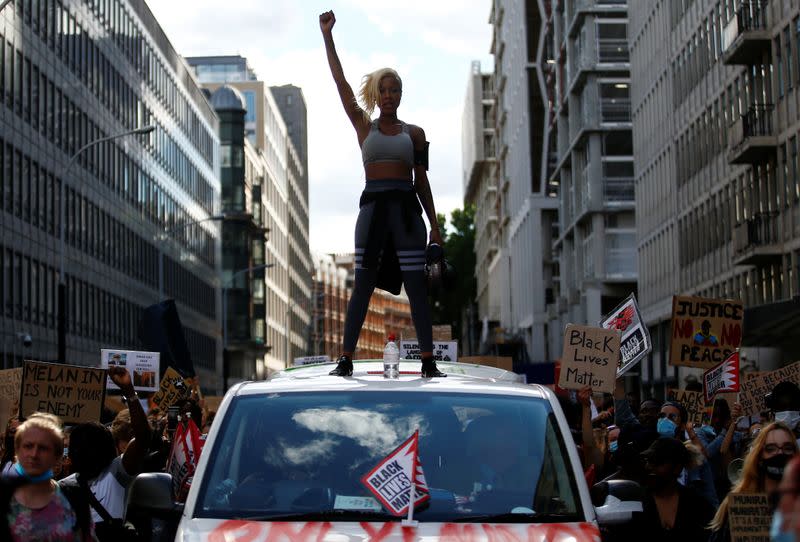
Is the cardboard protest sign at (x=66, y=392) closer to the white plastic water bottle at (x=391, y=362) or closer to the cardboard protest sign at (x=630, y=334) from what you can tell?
the cardboard protest sign at (x=630, y=334)

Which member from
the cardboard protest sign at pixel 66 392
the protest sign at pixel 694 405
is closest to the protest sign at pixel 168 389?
the cardboard protest sign at pixel 66 392

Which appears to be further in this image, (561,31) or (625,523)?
(561,31)

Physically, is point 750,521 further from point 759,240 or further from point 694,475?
point 759,240

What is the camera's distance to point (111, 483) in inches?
363

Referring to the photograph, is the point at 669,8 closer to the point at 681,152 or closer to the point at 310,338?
the point at 681,152

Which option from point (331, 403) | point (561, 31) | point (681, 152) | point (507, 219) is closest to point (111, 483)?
point (331, 403)

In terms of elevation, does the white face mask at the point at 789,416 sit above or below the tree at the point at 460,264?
below

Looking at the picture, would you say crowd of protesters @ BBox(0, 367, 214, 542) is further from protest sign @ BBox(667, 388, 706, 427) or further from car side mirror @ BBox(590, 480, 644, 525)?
protest sign @ BBox(667, 388, 706, 427)

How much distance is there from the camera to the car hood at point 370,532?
5.96 m

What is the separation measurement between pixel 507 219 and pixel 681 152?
6631cm

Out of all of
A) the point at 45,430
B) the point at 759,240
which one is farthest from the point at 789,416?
the point at 759,240

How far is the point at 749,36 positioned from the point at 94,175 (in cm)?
3075

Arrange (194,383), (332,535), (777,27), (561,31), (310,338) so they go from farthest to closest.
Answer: (310,338) → (561,31) → (777,27) → (194,383) → (332,535)

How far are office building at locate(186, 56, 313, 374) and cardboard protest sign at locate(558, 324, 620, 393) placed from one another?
11145cm
